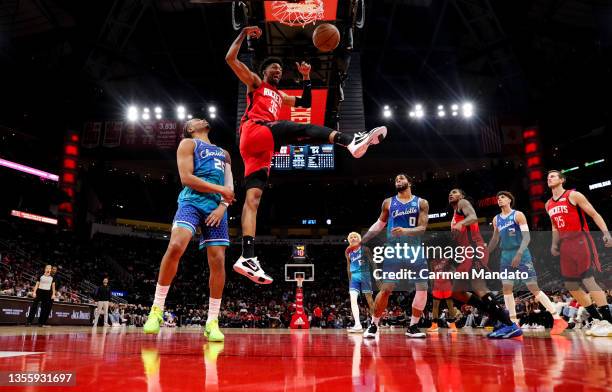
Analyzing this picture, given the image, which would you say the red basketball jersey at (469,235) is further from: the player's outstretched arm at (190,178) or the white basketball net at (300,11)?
the white basketball net at (300,11)

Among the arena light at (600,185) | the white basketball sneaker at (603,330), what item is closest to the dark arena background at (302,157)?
A: the arena light at (600,185)

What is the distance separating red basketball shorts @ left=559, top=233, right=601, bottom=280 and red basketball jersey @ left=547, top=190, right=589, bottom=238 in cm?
11

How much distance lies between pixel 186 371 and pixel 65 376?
46 centimetres

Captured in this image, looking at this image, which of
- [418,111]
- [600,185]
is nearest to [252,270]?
[418,111]

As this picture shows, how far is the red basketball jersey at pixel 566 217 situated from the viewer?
593cm

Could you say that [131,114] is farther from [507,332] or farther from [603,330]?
[603,330]

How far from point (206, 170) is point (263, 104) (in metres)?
0.83

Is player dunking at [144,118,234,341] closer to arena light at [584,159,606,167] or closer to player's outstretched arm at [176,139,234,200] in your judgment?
player's outstretched arm at [176,139,234,200]

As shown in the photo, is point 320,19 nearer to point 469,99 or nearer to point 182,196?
point 182,196

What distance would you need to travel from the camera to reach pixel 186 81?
25609 mm

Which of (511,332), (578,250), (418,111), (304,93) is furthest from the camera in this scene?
(418,111)

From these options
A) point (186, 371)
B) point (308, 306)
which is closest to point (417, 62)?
point (308, 306)

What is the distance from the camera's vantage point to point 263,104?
410cm

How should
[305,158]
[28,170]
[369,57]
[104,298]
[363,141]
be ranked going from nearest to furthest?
[363,141] < [104,298] < [305,158] < [369,57] < [28,170]
